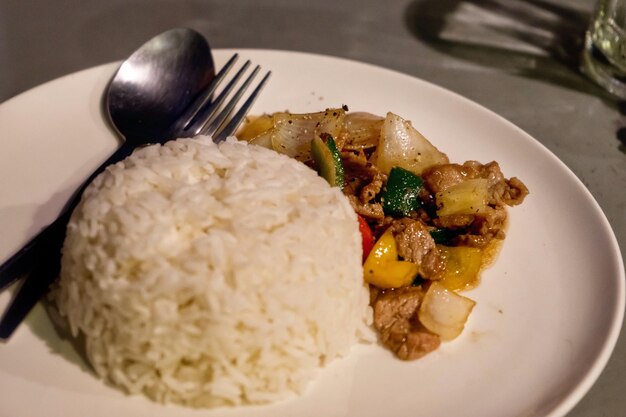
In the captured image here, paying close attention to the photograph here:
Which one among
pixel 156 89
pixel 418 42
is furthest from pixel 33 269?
pixel 418 42

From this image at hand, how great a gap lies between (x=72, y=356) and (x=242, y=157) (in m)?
0.77

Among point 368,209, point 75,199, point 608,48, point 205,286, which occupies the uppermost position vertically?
point 205,286

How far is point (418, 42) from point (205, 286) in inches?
108

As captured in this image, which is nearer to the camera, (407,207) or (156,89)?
(407,207)

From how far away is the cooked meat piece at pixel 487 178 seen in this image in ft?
7.66

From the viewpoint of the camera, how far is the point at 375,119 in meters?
2.54

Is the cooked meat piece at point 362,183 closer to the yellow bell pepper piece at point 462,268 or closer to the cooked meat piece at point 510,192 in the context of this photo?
the yellow bell pepper piece at point 462,268

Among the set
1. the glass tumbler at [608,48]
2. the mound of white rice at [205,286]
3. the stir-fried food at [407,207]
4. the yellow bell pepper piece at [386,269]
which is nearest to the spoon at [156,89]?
the stir-fried food at [407,207]

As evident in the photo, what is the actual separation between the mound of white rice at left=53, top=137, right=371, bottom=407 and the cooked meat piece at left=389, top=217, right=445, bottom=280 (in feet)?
1.10

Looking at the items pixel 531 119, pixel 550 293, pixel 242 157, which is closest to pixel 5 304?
pixel 242 157

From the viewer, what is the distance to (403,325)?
6.33 ft

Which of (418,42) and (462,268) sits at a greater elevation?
(462,268)

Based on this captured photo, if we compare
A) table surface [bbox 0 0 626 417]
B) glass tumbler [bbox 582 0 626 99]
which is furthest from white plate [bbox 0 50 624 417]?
glass tumbler [bbox 582 0 626 99]

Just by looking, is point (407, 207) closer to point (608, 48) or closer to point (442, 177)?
point (442, 177)
